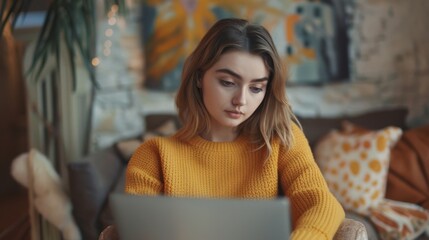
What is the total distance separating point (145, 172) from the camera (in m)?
1.33

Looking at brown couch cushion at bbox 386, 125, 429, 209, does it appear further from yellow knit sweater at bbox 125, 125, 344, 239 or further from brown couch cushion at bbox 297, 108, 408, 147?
yellow knit sweater at bbox 125, 125, 344, 239

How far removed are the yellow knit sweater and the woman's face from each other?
10 cm

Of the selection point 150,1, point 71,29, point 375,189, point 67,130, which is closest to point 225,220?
point 375,189

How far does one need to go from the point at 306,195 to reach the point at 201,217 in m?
0.33

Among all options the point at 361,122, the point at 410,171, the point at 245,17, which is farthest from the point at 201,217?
the point at 245,17

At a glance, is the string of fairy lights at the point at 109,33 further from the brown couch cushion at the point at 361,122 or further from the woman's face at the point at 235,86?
the woman's face at the point at 235,86

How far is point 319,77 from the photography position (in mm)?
3072

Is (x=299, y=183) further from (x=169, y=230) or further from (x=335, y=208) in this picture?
(x=169, y=230)

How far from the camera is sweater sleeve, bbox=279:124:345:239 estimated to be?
3.72 ft

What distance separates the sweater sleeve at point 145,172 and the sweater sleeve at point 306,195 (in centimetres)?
32

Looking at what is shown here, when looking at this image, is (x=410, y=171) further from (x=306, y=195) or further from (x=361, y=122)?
(x=306, y=195)

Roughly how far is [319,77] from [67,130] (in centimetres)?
148

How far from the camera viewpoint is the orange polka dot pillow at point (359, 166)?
2307 millimetres

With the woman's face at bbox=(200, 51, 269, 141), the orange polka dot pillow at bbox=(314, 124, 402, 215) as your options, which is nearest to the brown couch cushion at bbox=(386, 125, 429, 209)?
the orange polka dot pillow at bbox=(314, 124, 402, 215)
